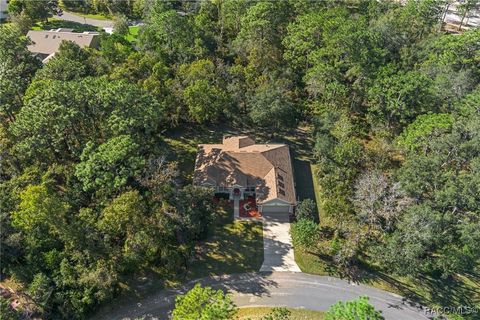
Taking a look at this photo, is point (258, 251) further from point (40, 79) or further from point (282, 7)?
point (282, 7)

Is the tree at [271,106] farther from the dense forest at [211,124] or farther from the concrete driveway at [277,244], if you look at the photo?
the concrete driveway at [277,244]

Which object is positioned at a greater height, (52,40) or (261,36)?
(261,36)

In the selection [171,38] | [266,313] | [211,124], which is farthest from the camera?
[171,38]

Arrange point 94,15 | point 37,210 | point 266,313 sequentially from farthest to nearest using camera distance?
point 94,15 → point 266,313 → point 37,210

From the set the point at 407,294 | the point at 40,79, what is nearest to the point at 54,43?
the point at 40,79

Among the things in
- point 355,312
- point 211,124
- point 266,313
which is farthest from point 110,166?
point 355,312

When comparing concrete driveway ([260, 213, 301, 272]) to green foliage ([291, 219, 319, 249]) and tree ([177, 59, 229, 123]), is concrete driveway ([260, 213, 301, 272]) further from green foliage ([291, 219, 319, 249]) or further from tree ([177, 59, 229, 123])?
tree ([177, 59, 229, 123])

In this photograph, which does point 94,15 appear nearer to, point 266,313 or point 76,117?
point 76,117
